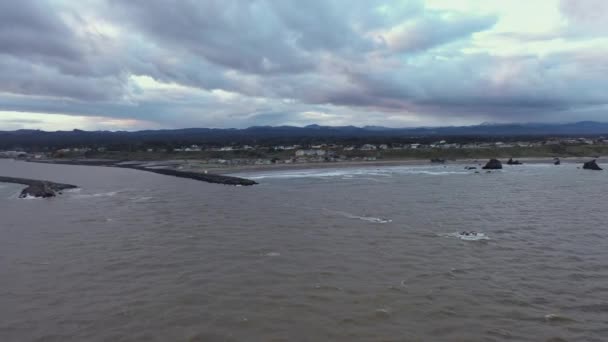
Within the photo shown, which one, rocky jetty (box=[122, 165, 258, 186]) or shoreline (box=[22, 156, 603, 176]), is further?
shoreline (box=[22, 156, 603, 176])

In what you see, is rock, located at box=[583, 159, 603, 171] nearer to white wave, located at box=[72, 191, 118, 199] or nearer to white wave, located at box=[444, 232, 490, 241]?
white wave, located at box=[444, 232, 490, 241]

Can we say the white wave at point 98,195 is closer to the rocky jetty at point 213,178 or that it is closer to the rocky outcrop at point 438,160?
the rocky jetty at point 213,178

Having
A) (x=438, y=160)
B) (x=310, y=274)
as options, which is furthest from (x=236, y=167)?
(x=310, y=274)

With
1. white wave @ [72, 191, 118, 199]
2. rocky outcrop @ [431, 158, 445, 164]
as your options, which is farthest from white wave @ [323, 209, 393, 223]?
rocky outcrop @ [431, 158, 445, 164]

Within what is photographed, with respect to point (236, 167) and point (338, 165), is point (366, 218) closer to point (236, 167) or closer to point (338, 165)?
point (236, 167)

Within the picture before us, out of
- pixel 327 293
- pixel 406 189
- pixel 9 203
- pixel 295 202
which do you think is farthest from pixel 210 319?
pixel 9 203

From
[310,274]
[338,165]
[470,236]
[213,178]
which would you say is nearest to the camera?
[310,274]

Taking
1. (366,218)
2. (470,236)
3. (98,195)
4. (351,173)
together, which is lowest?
(351,173)

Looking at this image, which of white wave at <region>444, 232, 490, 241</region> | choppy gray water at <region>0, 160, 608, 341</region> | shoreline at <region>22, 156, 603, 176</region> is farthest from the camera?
shoreline at <region>22, 156, 603, 176</region>

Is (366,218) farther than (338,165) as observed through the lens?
No
